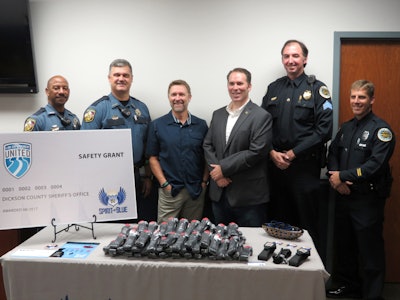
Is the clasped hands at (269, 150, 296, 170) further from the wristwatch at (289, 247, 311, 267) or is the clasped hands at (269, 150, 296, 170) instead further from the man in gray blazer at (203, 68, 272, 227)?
the wristwatch at (289, 247, 311, 267)

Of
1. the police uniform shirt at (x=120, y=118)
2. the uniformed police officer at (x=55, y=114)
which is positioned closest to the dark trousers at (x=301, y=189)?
the police uniform shirt at (x=120, y=118)

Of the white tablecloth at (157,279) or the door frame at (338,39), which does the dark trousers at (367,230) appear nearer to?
the door frame at (338,39)

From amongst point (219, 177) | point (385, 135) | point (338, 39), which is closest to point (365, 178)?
point (385, 135)

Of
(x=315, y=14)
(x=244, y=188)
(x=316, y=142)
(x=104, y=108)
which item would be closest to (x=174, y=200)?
(x=244, y=188)

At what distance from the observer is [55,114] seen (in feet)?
9.47

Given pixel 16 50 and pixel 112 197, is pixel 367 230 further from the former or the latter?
pixel 16 50

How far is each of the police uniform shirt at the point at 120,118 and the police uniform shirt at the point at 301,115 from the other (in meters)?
1.05

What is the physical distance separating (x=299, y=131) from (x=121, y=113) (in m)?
1.37

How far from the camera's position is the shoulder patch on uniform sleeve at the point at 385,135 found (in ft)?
8.49

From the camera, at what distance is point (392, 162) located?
3232mm

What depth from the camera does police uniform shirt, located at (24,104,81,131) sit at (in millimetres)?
2801

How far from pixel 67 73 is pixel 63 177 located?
4.91 ft

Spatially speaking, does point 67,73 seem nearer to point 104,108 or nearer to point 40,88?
point 40,88

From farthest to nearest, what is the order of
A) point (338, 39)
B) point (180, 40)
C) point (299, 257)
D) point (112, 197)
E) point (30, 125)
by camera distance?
point (180, 40), point (338, 39), point (30, 125), point (112, 197), point (299, 257)
